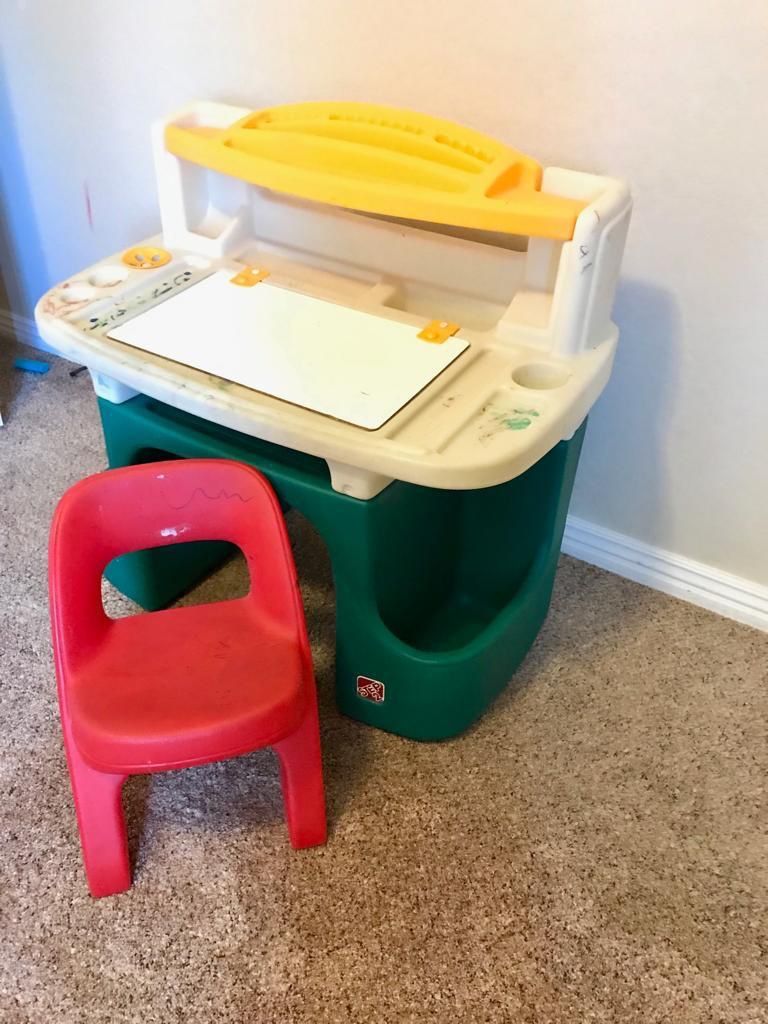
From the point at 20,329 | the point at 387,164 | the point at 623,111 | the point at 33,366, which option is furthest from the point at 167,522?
the point at 20,329

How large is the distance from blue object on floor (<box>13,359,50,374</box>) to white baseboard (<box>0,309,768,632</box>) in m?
1.03

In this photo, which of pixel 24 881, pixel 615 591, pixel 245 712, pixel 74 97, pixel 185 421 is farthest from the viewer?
pixel 74 97

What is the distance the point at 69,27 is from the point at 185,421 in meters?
0.73

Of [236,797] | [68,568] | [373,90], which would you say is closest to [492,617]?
[236,797]

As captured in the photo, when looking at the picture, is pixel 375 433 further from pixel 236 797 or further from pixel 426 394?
pixel 236 797

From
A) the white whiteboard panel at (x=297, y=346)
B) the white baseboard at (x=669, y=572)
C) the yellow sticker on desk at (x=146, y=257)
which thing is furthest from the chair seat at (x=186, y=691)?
the white baseboard at (x=669, y=572)

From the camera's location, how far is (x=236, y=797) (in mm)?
953

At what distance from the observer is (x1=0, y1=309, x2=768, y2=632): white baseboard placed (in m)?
1.18

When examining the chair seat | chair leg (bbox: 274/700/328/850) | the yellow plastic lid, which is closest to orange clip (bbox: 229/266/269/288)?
the yellow plastic lid

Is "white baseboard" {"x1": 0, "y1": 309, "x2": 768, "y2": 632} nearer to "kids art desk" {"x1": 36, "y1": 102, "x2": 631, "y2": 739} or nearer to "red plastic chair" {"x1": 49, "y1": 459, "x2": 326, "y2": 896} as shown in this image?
"kids art desk" {"x1": 36, "y1": 102, "x2": 631, "y2": 739}

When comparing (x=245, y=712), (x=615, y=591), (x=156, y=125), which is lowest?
(x=615, y=591)

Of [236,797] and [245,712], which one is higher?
[245,712]

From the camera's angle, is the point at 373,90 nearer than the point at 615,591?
Yes

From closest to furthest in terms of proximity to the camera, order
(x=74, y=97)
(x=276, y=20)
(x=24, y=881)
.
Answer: (x=24, y=881), (x=276, y=20), (x=74, y=97)
